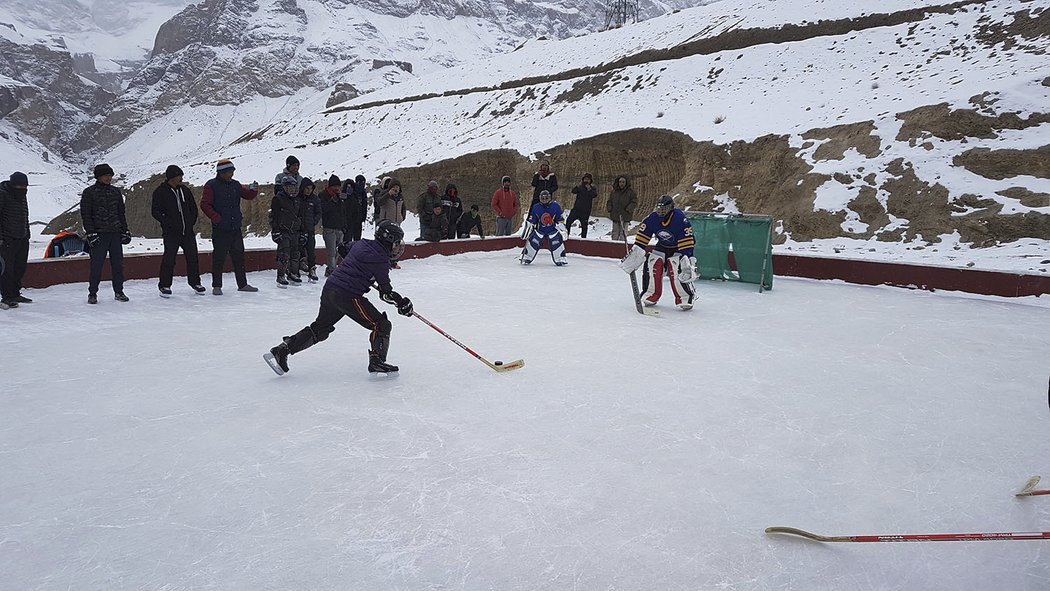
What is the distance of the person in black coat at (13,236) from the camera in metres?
6.68

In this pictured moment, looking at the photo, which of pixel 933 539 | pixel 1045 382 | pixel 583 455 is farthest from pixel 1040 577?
pixel 1045 382

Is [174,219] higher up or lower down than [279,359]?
higher up

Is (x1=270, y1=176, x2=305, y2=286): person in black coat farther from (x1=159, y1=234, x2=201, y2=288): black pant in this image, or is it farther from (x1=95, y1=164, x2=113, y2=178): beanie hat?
(x1=95, y1=164, x2=113, y2=178): beanie hat

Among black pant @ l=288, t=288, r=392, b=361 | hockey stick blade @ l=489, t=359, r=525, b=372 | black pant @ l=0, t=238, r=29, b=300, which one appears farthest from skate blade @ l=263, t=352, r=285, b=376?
black pant @ l=0, t=238, r=29, b=300

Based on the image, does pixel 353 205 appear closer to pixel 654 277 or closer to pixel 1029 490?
pixel 654 277

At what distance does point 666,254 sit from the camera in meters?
8.20

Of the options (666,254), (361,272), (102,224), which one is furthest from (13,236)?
(666,254)

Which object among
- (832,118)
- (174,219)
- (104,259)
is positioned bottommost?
(104,259)

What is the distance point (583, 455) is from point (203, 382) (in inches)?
114

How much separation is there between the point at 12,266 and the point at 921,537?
26.9 feet

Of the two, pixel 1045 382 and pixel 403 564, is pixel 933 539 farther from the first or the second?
pixel 1045 382

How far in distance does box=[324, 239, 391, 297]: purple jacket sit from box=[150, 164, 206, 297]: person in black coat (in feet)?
12.0

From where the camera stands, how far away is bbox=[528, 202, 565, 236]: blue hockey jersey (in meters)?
11.7

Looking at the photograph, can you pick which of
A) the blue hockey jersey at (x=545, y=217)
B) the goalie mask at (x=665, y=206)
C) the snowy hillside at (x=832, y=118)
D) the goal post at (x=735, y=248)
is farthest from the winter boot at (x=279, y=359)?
the snowy hillside at (x=832, y=118)
